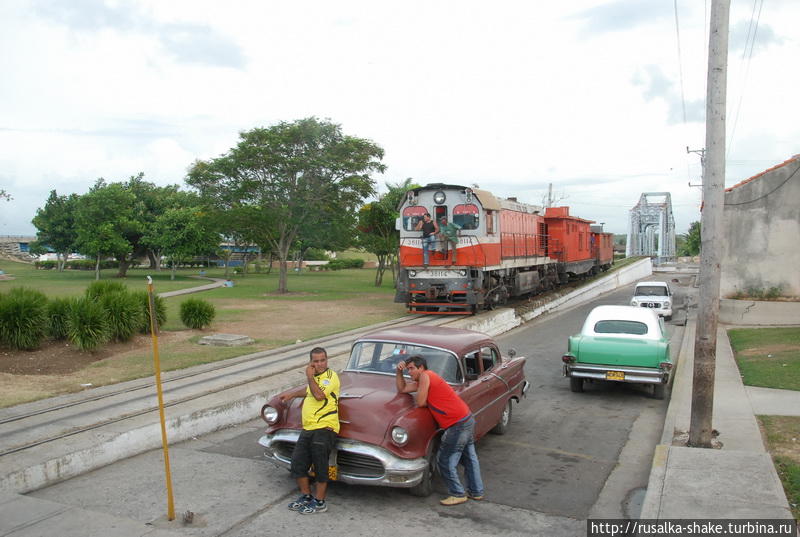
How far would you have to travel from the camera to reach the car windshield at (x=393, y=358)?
277 inches

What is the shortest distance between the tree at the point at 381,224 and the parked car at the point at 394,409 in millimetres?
28981

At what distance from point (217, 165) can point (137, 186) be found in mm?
24809

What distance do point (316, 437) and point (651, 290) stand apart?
21235 millimetres

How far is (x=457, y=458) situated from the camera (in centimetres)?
597

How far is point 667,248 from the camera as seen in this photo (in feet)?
366

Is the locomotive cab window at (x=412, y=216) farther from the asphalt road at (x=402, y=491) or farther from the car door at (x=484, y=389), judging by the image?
the car door at (x=484, y=389)

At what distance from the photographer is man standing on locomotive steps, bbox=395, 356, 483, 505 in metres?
5.93

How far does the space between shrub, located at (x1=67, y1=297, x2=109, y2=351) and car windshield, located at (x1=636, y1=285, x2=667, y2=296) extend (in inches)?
750

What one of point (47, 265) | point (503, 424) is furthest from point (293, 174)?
point (47, 265)

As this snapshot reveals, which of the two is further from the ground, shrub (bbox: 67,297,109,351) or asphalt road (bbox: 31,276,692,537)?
shrub (bbox: 67,297,109,351)

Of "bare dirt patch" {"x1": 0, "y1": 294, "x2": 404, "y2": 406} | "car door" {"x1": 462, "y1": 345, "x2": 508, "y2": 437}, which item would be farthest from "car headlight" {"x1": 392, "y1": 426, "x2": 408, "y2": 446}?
"bare dirt patch" {"x1": 0, "y1": 294, "x2": 404, "y2": 406}

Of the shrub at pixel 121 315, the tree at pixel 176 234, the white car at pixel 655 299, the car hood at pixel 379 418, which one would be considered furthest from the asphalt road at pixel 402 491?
the tree at pixel 176 234

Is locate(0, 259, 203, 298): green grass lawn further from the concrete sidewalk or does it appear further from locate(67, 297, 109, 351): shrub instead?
the concrete sidewalk

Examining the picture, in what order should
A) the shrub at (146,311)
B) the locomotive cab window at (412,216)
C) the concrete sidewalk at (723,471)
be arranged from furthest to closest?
the locomotive cab window at (412,216) → the shrub at (146,311) → the concrete sidewalk at (723,471)
